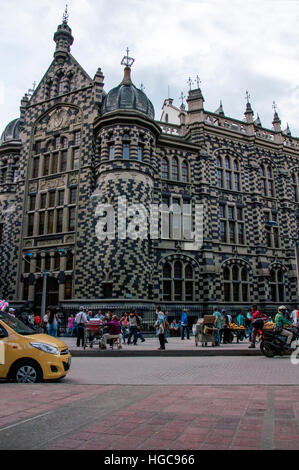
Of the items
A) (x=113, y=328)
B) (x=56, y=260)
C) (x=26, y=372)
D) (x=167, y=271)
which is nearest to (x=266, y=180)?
(x=167, y=271)

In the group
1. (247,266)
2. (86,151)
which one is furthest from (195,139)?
(247,266)

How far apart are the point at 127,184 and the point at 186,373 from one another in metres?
18.1

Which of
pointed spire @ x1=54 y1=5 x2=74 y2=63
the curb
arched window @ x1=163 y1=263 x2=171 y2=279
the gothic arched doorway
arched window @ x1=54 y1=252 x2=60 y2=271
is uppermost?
pointed spire @ x1=54 y1=5 x2=74 y2=63

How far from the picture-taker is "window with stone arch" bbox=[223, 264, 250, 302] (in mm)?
29233

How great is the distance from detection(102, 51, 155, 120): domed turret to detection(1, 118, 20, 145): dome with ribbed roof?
1022 cm

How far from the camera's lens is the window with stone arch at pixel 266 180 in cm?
3369

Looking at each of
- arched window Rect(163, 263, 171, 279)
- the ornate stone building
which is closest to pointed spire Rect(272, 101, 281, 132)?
the ornate stone building

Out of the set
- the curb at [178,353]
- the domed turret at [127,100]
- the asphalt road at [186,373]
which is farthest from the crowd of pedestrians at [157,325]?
the domed turret at [127,100]

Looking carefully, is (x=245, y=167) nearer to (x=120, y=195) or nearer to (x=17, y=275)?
(x=120, y=195)

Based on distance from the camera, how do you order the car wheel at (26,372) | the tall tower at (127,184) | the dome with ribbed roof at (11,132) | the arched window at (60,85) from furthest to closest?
the dome with ribbed roof at (11,132), the arched window at (60,85), the tall tower at (127,184), the car wheel at (26,372)

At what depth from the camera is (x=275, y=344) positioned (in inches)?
499

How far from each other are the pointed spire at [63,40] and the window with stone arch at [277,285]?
27637 millimetres

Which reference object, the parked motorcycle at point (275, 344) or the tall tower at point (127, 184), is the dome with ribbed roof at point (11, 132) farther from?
the parked motorcycle at point (275, 344)

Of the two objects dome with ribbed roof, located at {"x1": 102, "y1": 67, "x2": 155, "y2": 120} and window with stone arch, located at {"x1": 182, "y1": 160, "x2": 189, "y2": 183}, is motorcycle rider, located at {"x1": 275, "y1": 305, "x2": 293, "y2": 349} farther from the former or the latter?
dome with ribbed roof, located at {"x1": 102, "y1": 67, "x2": 155, "y2": 120}
